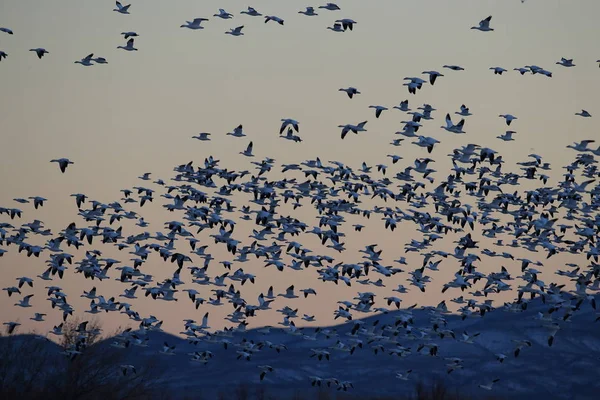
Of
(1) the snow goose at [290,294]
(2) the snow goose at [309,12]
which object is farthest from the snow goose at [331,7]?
(1) the snow goose at [290,294]

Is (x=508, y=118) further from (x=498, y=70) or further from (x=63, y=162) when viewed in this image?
(x=63, y=162)

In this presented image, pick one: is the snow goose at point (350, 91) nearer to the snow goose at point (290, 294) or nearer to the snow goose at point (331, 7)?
the snow goose at point (331, 7)

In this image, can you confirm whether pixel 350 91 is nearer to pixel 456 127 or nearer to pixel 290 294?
pixel 456 127

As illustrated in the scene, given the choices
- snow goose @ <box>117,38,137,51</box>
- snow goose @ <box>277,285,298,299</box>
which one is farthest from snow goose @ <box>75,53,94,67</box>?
snow goose @ <box>277,285,298,299</box>

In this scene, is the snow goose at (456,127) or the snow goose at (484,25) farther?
the snow goose at (456,127)

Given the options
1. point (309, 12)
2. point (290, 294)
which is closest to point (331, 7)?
point (309, 12)

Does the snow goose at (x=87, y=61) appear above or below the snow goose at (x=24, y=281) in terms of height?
above

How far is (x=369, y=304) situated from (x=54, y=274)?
14070 mm

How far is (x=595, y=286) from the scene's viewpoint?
152ft

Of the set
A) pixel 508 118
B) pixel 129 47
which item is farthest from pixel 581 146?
pixel 129 47

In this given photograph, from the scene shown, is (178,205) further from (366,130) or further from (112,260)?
(366,130)

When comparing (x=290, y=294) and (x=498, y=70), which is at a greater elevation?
(x=498, y=70)

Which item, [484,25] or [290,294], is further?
[290,294]

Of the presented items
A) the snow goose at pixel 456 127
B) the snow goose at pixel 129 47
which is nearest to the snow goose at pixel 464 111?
the snow goose at pixel 456 127
